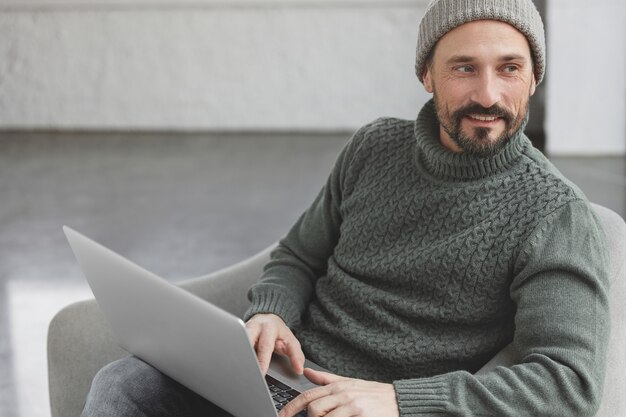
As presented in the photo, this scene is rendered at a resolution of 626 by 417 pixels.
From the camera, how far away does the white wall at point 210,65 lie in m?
6.64

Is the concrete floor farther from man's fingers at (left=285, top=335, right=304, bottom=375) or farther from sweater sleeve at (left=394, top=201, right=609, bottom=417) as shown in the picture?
sweater sleeve at (left=394, top=201, right=609, bottom=417)

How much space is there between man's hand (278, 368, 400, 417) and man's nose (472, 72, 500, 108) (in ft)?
1.61

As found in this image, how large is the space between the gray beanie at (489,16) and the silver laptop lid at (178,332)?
66cm

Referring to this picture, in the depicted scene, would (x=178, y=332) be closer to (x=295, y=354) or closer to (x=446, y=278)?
(x=295, y=354)

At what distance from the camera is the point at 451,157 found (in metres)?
1.71

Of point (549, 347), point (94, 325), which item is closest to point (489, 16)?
point (549, 347)

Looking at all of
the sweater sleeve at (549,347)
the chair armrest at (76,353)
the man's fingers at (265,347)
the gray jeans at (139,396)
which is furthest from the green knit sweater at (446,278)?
the chair armrest at (76,353)

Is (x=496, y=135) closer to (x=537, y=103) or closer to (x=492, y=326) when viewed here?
(x=492, y=326)

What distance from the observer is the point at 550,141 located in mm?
5848

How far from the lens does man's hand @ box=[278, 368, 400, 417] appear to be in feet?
4.68

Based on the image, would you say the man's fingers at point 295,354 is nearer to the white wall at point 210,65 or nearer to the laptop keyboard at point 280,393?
the laptop keyboard at point 280,393

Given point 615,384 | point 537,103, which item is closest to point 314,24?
point 537,103

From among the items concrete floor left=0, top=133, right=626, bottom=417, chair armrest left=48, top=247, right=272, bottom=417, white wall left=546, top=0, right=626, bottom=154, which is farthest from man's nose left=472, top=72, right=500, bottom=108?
white wall left=546, top=0, right=626, bottom=154

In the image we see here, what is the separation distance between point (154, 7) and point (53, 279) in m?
3.24
